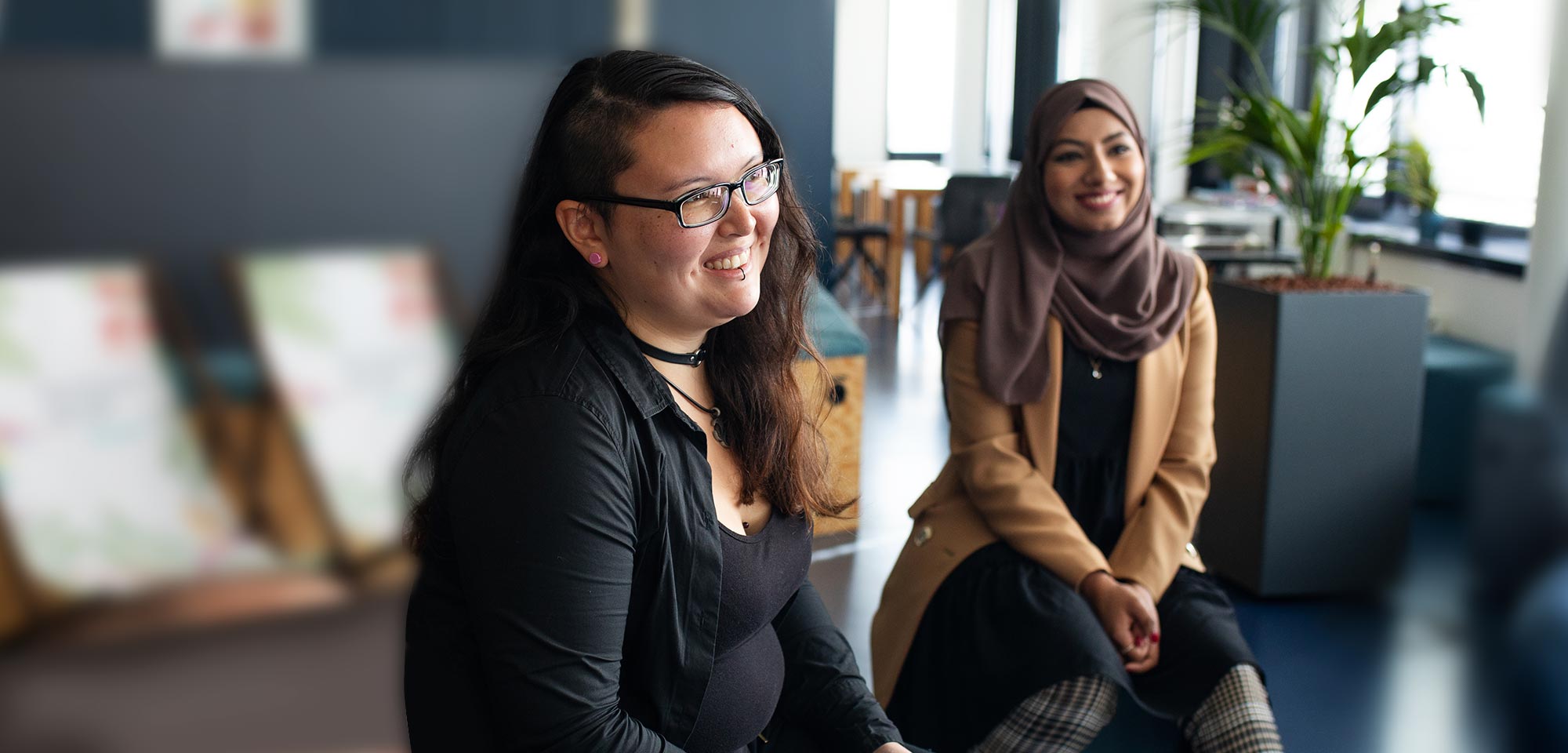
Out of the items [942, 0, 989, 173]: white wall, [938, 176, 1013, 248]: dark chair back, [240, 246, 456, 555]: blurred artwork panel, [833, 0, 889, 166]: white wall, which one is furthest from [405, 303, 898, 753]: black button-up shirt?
[833, 0, 889, 166]: white wall

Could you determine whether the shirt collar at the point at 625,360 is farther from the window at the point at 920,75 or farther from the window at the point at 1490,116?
the window at the point at 920,75

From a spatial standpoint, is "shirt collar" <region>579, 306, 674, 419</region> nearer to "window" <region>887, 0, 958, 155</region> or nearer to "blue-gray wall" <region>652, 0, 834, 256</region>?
"blue-gray wall" <region>652, 0, 834, 256</region>

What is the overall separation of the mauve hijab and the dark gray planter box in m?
0.97

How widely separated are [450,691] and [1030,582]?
1070 mm

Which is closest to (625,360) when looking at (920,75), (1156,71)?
(1156,71)

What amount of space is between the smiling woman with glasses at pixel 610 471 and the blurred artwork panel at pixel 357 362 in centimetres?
137

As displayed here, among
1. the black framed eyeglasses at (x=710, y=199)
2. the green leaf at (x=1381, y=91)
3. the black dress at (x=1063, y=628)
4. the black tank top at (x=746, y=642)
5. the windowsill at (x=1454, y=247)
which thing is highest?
the green leaf at (x=1381, y=91)

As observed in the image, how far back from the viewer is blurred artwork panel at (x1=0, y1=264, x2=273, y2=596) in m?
2.21

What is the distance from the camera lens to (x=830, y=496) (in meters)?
1.50

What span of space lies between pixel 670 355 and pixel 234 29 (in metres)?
1.50

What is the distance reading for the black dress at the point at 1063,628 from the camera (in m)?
1.85

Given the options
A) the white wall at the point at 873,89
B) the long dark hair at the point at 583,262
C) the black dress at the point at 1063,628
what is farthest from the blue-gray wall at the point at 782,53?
the white wall at the point at 873,89

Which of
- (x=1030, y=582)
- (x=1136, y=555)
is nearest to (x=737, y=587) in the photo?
(x=1030, y=582)

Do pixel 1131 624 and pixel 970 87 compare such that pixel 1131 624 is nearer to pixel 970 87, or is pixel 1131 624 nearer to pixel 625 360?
pixel 625 360
